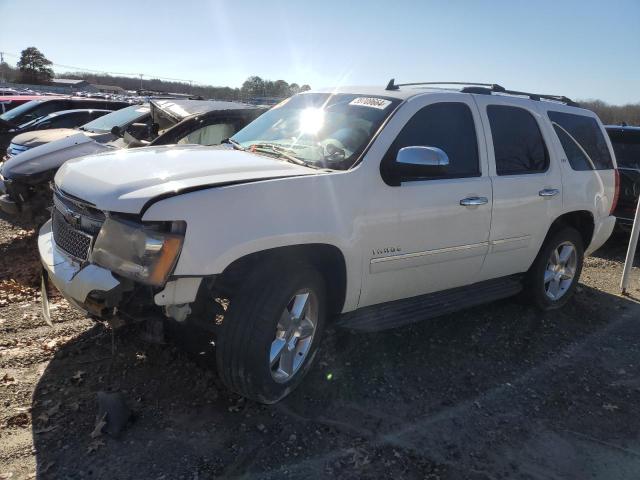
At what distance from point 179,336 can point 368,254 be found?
127 cm

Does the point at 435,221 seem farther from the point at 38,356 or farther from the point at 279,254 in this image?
the point at 38,356

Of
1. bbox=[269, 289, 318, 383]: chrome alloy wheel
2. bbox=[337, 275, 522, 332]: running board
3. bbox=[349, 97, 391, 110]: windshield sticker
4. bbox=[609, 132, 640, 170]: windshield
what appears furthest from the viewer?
bbox=[609, 132, 640, 170]: windshield

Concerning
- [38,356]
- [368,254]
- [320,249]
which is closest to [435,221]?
[368,254]

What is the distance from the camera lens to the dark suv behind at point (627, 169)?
25.1 ft

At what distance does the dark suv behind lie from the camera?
7.66m

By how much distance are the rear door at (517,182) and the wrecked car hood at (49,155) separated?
5.40 metres

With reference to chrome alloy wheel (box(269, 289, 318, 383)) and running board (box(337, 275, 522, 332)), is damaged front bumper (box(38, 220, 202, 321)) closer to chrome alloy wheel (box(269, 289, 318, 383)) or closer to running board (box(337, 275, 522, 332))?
chrome alloy wheel (box(269, 289, 318, 383))

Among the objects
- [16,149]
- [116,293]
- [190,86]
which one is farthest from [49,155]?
[190,86]

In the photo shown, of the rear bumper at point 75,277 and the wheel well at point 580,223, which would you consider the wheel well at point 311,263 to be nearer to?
the rear bumper at point 75,277

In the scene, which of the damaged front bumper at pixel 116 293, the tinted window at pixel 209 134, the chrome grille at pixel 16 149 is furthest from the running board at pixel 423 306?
the chrome grille at pixel 16 149

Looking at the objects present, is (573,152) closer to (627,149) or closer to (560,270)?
(560,270)

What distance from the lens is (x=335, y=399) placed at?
3424 mm

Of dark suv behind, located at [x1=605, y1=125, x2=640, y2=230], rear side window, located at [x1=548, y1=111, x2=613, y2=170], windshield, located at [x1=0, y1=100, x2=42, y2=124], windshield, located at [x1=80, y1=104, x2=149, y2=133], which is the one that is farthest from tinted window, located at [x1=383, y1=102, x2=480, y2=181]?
windshield, located at [x1=0, y1=100, x2=42, y2=124]

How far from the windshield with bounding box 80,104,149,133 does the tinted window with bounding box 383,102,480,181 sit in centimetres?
648
